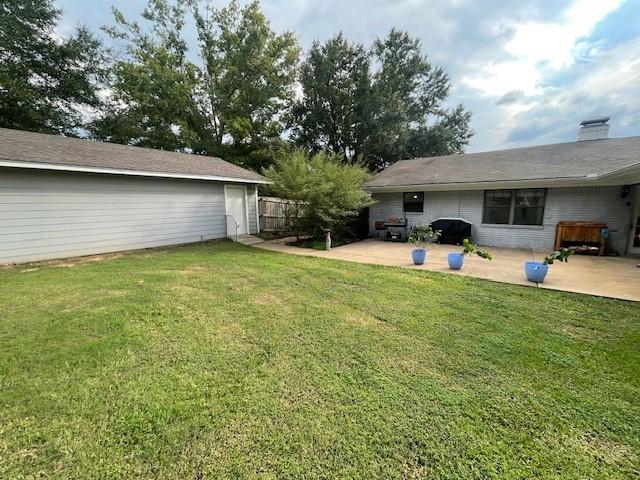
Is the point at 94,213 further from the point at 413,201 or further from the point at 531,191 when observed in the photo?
the point at 531,191

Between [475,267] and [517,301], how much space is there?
2.11m

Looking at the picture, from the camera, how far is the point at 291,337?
3.03 m

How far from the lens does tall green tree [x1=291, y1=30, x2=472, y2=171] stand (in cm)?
1694

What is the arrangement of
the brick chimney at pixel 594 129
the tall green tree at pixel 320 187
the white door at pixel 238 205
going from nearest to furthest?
the tall green tree at pixel 320 187 < the brick chimney at pixel 594 129 < the white door at pixel 238 205

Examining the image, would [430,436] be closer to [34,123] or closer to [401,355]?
[401,355]

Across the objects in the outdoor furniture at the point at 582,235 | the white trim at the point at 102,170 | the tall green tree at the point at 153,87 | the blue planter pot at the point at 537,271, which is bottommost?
the blue planter pot at the point at 537,271

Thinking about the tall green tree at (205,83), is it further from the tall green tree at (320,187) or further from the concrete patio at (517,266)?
the concrete patio at (517,266)

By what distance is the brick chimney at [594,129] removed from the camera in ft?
31.2

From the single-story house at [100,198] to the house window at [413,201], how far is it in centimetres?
585

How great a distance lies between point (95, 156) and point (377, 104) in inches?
584

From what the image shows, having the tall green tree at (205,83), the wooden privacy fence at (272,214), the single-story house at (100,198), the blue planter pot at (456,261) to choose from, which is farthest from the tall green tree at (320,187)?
the tall green tree at (205,83)

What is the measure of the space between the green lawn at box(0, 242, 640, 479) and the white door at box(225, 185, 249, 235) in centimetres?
651

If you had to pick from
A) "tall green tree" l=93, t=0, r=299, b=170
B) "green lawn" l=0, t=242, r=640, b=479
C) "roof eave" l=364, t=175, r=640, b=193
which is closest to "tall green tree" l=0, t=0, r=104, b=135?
"tall green tree" l=93, t=0, r=299, b=170

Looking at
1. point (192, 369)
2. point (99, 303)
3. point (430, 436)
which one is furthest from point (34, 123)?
point (430, 436)
